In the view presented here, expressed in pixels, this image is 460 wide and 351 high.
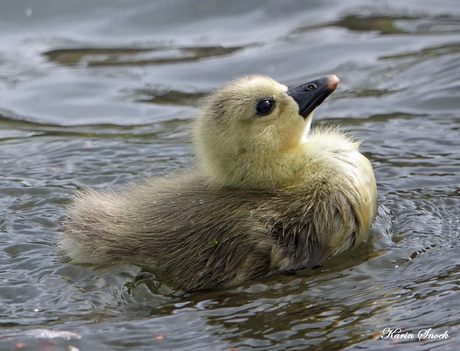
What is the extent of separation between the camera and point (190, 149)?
676 cm

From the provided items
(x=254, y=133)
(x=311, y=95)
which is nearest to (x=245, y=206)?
(x=254, y=133)

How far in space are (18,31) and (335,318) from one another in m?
8.29

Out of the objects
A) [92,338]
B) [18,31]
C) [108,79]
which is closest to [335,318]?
[92,338]

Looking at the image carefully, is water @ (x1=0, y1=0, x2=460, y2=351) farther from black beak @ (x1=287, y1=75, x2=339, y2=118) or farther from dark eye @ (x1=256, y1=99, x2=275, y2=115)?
dark eye @ (x1=256, y1=99, x2=275, y2=115)

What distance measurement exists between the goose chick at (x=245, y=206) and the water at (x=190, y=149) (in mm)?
139

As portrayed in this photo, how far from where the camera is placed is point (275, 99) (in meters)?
4.85

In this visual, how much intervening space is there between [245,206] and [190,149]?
2291 millimetres

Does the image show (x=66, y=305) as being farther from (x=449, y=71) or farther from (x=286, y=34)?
(x=286, y=34)

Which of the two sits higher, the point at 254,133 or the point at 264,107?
the point at 264,107

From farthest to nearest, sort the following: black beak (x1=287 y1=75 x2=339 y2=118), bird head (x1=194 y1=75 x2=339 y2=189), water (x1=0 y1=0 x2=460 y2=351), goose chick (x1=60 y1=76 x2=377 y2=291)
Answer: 1. black beak (x1=287 y1=75 x2=339 y2=118)
2. bird head (x1=194 y1=75 x2=339 y2=189)
3. goose chick (x1=60 y1=76 x2=377 y2=291)
4. water (x1=0 y1=0 x2=460 y2=351)

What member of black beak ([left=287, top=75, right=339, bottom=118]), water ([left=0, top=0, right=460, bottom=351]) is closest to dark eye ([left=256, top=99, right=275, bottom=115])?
black beak ([left=287, top=75, right=339, bottom=118])

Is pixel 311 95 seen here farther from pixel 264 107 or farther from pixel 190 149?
pixel 190 149

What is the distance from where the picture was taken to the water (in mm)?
3926

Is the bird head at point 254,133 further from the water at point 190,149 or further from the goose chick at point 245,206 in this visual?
the water at point 190,149
